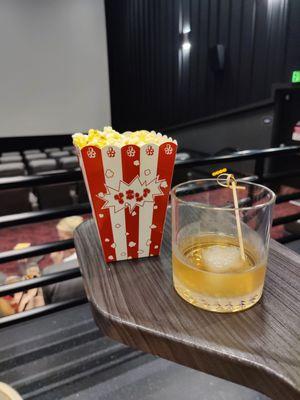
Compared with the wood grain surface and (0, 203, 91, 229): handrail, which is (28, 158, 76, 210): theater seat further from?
the wood grain surface

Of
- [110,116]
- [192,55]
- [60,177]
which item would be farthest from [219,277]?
[110,116]

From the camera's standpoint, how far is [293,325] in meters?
0.43

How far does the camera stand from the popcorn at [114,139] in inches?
21.5

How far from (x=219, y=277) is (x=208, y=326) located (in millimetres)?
75

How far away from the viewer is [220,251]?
0.51m

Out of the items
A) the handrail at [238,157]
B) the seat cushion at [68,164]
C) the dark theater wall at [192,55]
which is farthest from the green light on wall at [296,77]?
the seat cushion at [68,164]

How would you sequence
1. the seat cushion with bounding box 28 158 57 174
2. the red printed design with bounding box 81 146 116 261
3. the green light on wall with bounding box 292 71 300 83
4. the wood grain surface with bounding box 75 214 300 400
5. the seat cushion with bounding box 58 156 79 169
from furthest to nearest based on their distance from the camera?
the seat cushion with bounding box 58 156 79 169 < the seat cushion with bounding box 28 158 57 174 < the green light on wall with bounding box 292 71 300 83 < the red printed design with bounding box 81 146 116 261 < the wood grain surface with bounding box 75 214 300 400

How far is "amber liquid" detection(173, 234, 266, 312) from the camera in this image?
1.47 ft

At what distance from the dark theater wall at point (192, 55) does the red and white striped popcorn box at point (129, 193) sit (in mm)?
4232

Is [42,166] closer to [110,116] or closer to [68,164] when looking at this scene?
[68,164]

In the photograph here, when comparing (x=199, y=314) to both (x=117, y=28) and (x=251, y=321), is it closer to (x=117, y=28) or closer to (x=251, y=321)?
(x=251, y=321)

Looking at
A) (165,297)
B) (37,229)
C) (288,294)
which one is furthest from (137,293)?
(37,229)

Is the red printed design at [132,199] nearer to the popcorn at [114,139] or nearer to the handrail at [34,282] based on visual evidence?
the popcorn at [114,139]

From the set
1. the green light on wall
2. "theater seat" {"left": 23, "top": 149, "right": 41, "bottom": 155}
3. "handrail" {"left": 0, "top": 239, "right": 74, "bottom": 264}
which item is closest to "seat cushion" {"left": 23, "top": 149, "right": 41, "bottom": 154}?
"theater seat" {"left": 23, "top": 149, "right": 41, "bottom": 155}
